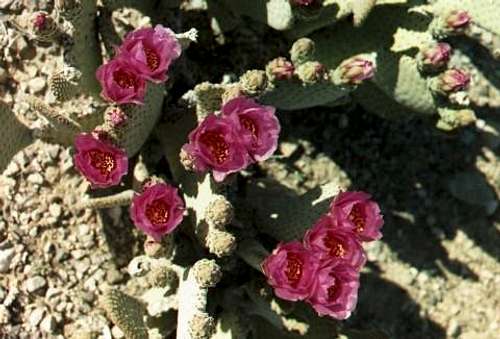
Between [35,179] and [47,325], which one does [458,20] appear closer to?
[35,179]

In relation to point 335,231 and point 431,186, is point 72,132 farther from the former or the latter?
point 431,186

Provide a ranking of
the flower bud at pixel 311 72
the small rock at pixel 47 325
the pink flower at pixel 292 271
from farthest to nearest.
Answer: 1. the small rock at pixel 47 325
2. the flower bud at pixel 311 72
3. the pink flower at pixel 292 271

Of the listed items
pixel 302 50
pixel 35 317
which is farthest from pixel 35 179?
pixel 302 50

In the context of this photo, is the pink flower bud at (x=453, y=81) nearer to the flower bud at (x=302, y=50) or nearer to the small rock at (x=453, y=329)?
the flower bud at (x=302, y=50)

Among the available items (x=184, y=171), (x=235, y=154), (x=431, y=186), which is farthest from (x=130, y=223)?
(x=431, y=186)

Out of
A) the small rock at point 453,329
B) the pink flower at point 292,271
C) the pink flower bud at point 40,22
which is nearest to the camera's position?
the pink flower at point 292,271

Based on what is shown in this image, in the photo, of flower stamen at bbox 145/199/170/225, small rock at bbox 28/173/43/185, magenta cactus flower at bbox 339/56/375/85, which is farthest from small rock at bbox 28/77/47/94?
magenta cactus flower at bbox 339/56/375/85

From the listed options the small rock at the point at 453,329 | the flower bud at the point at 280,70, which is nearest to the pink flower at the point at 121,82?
the flower bud at the point at 280,70
